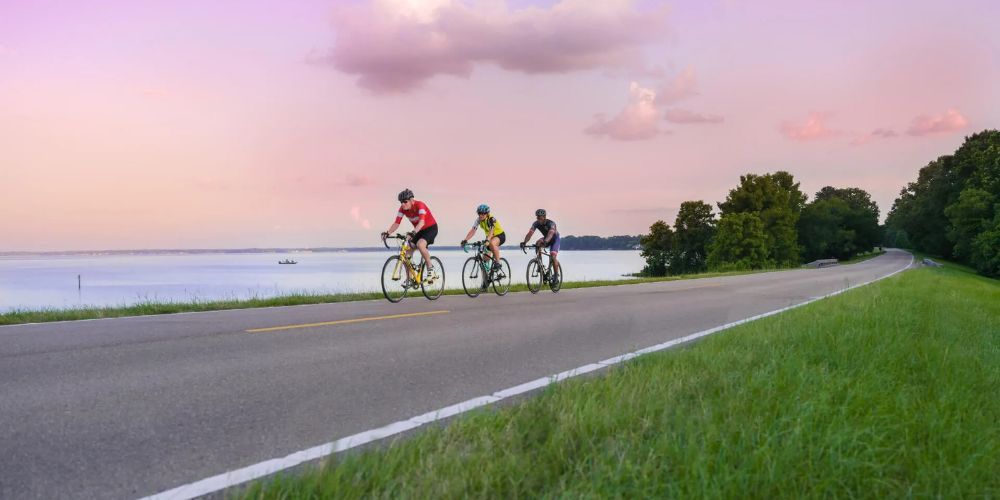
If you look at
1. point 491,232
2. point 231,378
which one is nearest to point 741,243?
point 491,232

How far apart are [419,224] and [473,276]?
2.32m

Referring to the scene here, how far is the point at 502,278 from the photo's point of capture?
1580cm

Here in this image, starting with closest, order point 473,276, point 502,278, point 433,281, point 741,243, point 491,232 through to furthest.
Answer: point 433,281
point 473,276
point 491,232
point 502,278
point 741,243

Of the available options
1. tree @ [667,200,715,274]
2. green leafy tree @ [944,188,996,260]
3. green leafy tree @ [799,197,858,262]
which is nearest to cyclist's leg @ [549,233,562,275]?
green leafy tree @ [944,188,996,260]

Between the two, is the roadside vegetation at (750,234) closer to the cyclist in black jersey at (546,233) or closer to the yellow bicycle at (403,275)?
the cyclist in black jersey at (546,233)

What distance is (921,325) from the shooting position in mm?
8602

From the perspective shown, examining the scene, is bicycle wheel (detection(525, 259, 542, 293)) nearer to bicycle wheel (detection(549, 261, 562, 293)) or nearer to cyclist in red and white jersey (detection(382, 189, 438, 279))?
bicycle wheel (detection(549, 261, 562, 293))

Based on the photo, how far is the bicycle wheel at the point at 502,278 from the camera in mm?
15547

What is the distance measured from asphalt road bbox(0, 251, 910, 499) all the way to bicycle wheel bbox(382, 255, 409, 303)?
9.02ft

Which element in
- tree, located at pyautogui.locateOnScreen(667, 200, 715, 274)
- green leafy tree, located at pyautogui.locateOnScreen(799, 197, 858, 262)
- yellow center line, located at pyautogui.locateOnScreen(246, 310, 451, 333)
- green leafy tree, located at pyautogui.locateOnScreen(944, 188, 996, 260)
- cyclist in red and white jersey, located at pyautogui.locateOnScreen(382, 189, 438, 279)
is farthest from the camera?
green leafy tree, located at pyautogui.locateOnScreen(799, 197, 858, 262)

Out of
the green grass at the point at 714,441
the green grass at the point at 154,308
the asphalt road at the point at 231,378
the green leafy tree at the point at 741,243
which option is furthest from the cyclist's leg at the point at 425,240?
the green leafy tree at the point at 741,243

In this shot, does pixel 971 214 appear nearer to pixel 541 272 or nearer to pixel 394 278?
pixel 541 272

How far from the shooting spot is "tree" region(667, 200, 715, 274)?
268 ft

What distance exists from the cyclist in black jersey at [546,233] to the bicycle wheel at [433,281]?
300 cm
